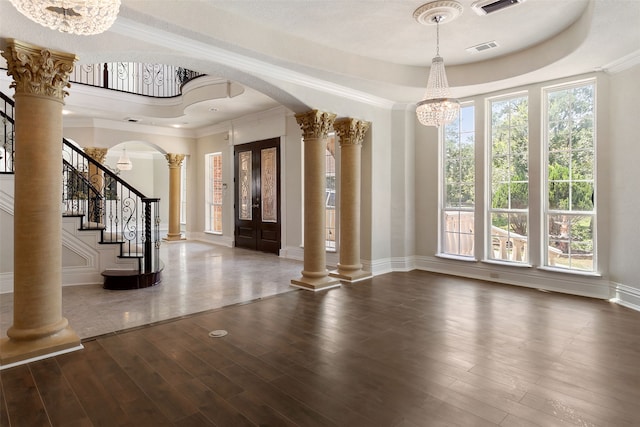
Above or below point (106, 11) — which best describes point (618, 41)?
above

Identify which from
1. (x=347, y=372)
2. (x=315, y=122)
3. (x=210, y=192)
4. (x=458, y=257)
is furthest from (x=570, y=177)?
(x=210, y=192)

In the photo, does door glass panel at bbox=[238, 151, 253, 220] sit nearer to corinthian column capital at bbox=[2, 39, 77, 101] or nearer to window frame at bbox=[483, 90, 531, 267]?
window frame at bbox=[483, 90, 531, 267]

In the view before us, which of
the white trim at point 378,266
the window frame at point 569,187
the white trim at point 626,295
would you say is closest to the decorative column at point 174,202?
the white trim at point 378,266

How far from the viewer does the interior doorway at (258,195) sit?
9.09m

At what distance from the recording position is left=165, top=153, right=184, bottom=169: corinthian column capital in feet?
36.8

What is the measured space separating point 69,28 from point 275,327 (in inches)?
125

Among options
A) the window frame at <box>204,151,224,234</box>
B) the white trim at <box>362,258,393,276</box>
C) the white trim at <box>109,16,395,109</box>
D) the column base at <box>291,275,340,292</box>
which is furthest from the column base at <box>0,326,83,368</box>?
the window frame at <box>204,151,224,234</box>

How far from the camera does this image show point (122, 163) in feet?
40.2

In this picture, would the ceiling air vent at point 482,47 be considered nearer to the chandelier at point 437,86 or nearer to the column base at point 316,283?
the chandelier at point 437,86

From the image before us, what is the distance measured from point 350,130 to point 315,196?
1.37m

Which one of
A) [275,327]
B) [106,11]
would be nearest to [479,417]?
[275,327]

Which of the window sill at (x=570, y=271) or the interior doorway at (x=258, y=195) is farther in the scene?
the interior doorway at (x=258, y=195)

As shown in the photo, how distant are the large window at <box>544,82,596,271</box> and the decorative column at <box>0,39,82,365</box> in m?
6.48

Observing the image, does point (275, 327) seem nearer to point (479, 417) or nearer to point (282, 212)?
point (479, 417)
